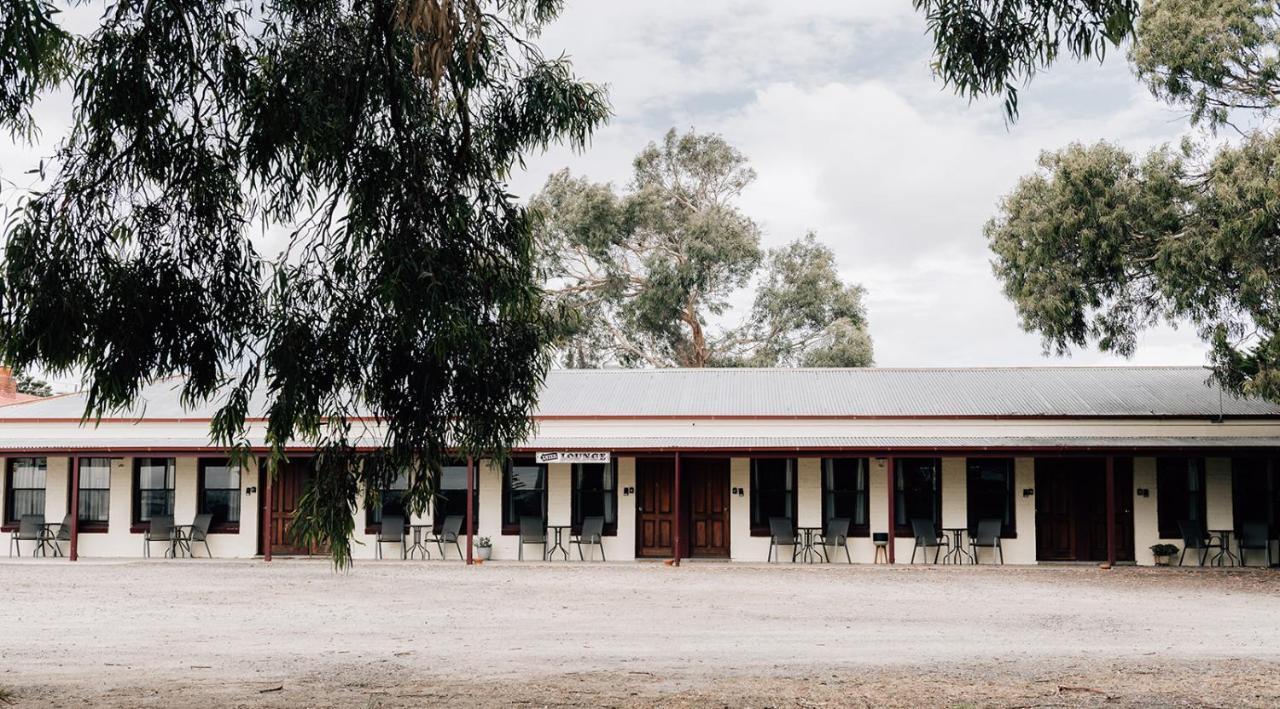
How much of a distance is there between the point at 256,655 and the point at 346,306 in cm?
441

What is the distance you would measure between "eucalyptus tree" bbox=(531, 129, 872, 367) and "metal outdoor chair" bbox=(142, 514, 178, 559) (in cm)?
1527

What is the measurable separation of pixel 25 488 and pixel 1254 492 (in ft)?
77.3

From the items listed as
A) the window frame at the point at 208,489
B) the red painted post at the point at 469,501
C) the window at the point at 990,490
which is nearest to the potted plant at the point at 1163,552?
the window at the point at 990,490

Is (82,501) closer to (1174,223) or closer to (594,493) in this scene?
(594,493)

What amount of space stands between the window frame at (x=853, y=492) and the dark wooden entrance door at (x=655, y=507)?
282cm

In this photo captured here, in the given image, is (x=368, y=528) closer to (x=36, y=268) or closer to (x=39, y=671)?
(x=39, y=671)

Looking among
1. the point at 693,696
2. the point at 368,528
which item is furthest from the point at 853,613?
the point at 368,528

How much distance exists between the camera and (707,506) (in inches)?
925

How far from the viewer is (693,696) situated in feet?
28.1

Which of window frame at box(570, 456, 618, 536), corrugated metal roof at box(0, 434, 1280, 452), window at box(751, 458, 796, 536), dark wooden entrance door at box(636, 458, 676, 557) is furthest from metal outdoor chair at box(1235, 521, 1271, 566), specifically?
window frame at box(570, 456, 618, 536)

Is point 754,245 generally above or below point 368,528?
above

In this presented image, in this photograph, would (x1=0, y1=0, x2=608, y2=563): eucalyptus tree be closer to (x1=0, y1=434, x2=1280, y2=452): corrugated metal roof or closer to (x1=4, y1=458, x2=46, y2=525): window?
(x1=0, y1=434, x2=1280, y2=452): corrugated metal roof

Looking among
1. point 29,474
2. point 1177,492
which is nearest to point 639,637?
point 1177,492

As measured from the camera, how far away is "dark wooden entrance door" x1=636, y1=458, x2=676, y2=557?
23328 millimetres
